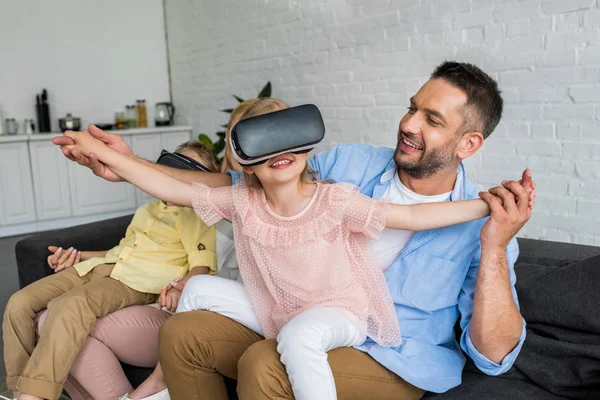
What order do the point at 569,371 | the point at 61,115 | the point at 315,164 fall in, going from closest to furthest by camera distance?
the point at 569,371, the point at 315,164, the point at 61,115

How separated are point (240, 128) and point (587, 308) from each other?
3.19ft

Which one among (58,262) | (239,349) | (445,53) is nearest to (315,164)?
(239,349)

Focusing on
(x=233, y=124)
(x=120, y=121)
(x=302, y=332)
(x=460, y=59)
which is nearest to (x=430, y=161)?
(x=302, y=332)

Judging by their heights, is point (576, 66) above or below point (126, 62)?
below

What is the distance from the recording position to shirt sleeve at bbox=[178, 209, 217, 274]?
6.71ft

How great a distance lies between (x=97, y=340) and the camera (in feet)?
6.34

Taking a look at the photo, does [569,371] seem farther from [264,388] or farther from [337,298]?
[264,388]

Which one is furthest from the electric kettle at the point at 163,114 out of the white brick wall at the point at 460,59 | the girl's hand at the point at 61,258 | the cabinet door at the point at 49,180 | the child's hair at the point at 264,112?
the child's hair at the point at 264,112

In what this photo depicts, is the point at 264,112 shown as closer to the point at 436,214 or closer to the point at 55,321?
the point at 436,214

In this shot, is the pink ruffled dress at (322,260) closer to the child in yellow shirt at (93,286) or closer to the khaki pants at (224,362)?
the khaki pants at (224,362)

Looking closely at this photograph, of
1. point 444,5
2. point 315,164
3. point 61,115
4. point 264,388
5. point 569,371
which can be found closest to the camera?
point 264,388

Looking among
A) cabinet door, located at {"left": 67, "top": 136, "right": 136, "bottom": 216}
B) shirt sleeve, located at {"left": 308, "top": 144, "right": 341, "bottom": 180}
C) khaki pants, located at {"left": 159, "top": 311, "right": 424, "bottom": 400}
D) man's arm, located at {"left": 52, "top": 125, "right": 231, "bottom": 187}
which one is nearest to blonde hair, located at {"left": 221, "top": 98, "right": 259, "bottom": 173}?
man's arm, located at {"left": 52, "top": 125, "right": 231, "bottom": 187}

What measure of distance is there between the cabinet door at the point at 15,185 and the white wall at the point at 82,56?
65 centimetres

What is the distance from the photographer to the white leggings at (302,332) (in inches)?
52.6
